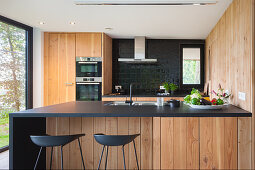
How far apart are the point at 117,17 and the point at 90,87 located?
5.43 feet

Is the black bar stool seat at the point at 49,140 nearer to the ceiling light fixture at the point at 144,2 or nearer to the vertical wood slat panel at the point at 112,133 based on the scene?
the vertical wood slat panel at the point at 112,133

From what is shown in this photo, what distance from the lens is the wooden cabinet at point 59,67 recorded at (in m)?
4.00

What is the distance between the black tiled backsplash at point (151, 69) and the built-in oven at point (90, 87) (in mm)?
728

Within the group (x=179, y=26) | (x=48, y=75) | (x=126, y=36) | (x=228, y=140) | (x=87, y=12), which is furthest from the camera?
(x=126, y=36)

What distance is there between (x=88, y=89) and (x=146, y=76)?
1.54 meters

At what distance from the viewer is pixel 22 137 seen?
6.41ft

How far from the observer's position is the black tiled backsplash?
4.65 meters

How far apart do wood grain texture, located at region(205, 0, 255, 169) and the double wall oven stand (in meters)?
2.42

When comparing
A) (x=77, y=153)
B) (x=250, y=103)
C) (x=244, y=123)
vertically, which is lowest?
(x=77, y=153)

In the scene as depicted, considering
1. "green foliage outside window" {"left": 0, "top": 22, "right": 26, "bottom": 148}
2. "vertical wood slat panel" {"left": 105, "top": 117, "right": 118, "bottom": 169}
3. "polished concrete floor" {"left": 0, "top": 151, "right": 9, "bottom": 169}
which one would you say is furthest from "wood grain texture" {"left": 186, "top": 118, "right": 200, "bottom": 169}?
"green foliage outside window" {"left": 0, "top": 22, "right": 26, "bottom": 148}

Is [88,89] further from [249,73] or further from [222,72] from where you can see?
[249,73]

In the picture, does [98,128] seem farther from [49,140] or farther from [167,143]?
[167,143]

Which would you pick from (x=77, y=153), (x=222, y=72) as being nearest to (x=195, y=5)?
(x=222, y=72)

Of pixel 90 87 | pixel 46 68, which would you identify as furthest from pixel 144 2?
pixel 46 68
